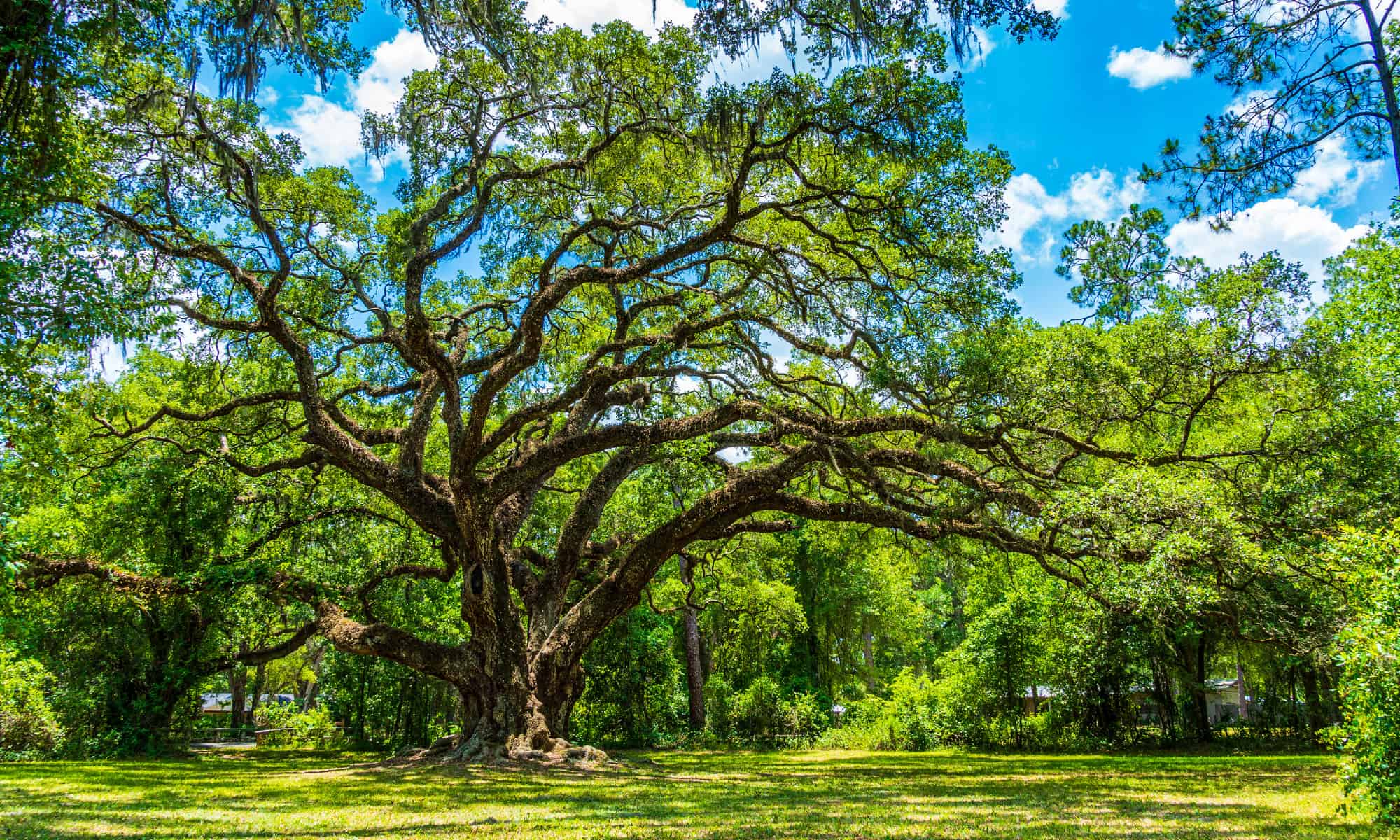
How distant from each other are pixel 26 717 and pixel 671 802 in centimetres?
1244

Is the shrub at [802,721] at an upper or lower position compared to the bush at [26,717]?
lower

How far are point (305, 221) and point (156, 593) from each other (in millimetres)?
6725

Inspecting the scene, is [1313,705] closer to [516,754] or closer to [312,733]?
[516,754]

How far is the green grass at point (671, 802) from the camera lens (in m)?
5.09

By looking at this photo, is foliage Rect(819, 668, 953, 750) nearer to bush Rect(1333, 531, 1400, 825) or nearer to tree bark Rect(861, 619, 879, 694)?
tree bark Rect(861, 619, 879, 694)

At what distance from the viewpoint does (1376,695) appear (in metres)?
4.96

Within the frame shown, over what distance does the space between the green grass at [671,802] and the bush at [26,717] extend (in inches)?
80.9

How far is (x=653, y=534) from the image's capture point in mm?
12039

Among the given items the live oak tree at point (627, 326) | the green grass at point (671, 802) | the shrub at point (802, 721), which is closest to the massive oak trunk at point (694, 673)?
the shrub at point (802, 721)

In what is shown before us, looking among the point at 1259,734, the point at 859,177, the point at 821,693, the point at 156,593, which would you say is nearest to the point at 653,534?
the point at 859,177

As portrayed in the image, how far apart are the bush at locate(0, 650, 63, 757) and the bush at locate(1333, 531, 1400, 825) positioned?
16913mm

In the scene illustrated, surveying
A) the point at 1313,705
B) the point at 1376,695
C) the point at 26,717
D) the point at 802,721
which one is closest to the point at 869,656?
the point at 802,721

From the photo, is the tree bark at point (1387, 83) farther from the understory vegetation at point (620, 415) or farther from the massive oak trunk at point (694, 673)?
the massive oak trunk at point (694, 673)

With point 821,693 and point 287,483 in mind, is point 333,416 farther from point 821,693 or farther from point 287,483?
point 821,693
